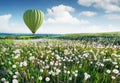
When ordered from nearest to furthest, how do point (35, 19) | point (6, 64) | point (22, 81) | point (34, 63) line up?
point (22, 81) < point (34, 63) < point (6, 64) < point (35, 19)

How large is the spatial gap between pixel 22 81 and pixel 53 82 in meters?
0.76

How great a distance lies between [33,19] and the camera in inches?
1544

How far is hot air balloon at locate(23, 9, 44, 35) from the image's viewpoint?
39.5 m

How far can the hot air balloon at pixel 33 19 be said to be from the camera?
129 feet

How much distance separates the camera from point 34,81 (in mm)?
6453

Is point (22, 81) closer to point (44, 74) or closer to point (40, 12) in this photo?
point (44, 74)

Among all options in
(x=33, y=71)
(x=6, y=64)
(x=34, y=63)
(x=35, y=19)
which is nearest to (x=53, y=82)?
(x=33, y=71)

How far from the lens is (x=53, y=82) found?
655 centimetres

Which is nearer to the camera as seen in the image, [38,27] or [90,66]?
[90,66]

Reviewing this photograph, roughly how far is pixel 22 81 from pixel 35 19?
33.6 meters

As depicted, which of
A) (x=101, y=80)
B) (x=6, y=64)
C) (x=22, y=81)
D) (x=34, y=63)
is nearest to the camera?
(x=22, y=81)

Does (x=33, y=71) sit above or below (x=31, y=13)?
below

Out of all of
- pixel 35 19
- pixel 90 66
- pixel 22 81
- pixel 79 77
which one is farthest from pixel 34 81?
pixel 35 19

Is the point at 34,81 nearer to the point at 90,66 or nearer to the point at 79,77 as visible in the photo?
the point at 79,77
